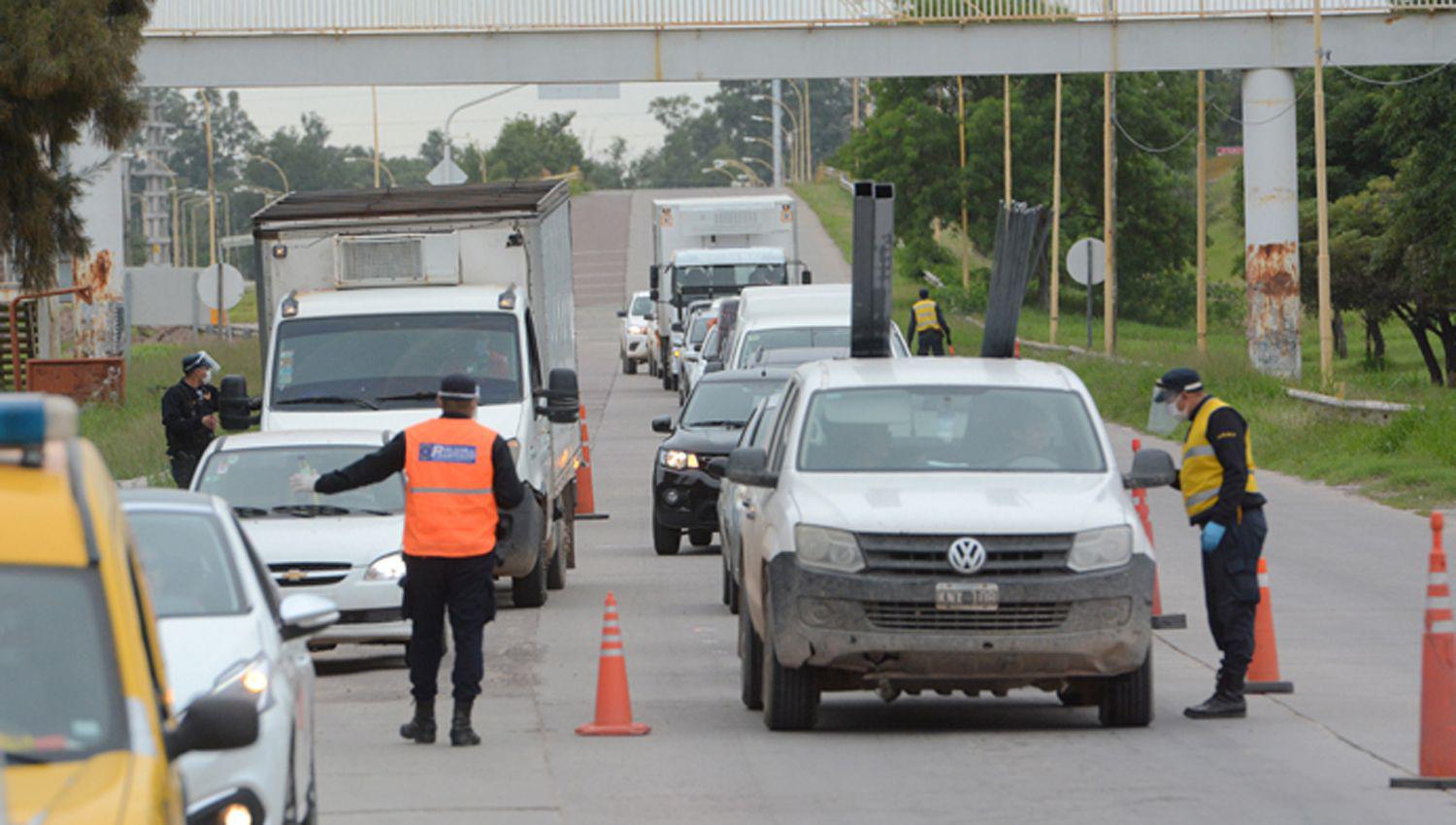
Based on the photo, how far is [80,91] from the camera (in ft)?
106

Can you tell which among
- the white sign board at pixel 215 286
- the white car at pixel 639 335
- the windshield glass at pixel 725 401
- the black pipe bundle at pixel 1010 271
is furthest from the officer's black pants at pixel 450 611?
the white car at pixel 639 335

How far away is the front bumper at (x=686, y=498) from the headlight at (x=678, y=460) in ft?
0.13

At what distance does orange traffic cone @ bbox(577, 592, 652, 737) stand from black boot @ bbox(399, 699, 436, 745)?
724mm

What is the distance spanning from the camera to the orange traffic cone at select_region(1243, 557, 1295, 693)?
1278cm

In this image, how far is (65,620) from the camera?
17.0 ft

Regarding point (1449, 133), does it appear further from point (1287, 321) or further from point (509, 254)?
point (509, 254)

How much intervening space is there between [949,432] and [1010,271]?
484 cm

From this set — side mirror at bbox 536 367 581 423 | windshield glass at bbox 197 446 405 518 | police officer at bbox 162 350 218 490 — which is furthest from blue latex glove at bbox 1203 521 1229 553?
police officer at bbox 162 350 218 490

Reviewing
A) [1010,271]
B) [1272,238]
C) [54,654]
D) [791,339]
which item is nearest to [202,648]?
[54,654]

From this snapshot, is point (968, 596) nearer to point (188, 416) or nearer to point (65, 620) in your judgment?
point (65, 620)

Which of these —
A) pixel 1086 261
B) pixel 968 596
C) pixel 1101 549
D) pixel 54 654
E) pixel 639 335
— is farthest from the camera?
pixel 639 335

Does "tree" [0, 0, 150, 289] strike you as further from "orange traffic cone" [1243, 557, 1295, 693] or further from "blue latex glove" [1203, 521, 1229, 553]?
"blue latex glove" [1203, 521, 1229, 553]

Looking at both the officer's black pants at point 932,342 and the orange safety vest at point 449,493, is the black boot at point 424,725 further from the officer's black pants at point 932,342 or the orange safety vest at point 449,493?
the officer's black pants at point 932,342

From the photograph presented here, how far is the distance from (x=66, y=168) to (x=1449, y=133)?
83.4 feet
